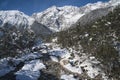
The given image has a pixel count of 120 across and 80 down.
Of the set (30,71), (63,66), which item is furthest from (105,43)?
(30,71)

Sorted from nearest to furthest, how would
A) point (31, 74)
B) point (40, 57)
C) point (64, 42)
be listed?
point (31, 74), point (40, 57), point (64, 42)

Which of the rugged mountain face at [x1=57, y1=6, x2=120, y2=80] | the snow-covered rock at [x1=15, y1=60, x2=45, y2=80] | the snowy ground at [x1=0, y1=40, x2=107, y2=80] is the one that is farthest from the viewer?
the rugged mountain face at [x1=57, y1=6, x2=120, y2=80]

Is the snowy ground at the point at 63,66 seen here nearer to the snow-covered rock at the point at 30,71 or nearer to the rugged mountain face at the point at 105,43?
the snow-covered rock at the point at 30,71

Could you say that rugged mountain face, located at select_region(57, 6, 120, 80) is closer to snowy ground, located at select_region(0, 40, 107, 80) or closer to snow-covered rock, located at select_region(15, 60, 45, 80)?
snowy ground, located at select_region(0, 40, 107, 80)

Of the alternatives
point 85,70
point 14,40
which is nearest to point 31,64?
point 85,70

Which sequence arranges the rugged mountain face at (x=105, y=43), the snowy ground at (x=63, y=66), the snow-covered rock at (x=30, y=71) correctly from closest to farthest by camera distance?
1. the snow-covered rock at (x=30, y=71)
2. the snowy ground at (x=63, y=66)
3. the rugged mountain face at (x=105, y=43)

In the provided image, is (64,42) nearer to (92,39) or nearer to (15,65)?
(92,39)

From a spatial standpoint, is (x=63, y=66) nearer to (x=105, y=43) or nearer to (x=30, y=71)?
(x=30, y=71)

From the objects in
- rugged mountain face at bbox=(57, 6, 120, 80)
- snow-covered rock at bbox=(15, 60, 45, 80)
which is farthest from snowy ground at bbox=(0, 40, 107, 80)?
rugged mountain face at bbox=(57, 6, 120, 80)

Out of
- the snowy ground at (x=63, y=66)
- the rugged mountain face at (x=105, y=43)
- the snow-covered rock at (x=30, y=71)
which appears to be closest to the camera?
the snow-covered rock at (x=30, y=71)

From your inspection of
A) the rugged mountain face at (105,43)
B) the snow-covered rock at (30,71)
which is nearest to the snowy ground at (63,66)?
the snow-covered rock at (30,71)

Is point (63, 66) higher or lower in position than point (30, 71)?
higher
